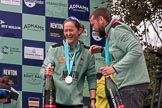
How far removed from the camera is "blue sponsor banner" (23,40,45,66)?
6.41 metres

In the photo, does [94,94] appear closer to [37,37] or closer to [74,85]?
[74,85]

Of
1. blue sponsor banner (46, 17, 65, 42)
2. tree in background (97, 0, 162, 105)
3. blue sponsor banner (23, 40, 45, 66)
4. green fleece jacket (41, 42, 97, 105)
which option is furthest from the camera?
tree in background (97, 0, 162, 105)

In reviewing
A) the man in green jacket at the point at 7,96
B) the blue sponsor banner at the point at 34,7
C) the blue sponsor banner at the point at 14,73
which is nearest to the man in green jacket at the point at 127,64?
the man in green jacket at the point at 7,96

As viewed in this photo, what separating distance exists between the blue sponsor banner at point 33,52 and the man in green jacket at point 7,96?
135 centimetres

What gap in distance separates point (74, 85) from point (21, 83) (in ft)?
6.70

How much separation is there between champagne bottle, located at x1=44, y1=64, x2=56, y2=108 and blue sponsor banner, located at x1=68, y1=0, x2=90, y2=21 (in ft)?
8.73

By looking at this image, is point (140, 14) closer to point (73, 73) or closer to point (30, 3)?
point (30, 3)

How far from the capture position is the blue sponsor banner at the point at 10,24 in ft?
20.6

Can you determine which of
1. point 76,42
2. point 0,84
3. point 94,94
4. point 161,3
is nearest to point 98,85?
point 94,94

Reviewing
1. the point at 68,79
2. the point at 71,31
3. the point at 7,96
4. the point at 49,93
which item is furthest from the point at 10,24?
the point at 49,93

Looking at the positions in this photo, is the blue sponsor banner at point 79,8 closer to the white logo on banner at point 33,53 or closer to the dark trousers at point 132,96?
the white logo on banner at point 33,53

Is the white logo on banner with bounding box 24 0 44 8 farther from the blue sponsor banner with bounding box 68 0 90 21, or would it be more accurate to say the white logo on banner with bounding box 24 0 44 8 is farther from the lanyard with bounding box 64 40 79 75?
the lanyard with bounding box 64 40 79 75

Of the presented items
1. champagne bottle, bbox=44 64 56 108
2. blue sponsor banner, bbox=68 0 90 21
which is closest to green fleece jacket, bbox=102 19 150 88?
champagne bottle, bbox=44 64 56 108

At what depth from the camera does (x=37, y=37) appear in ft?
21.4
